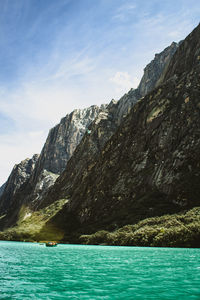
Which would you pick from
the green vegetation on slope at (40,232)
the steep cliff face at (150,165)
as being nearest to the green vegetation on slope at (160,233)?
the steep cliff face at (150,165)

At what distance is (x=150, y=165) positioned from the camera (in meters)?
138

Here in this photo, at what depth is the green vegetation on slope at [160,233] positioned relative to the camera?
78394 mm

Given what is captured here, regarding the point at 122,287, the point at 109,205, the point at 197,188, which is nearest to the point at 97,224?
the point at 109,205

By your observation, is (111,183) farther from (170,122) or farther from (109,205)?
(170,122)

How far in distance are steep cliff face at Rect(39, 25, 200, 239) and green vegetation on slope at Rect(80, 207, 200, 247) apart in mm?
8301

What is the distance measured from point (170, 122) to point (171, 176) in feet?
105

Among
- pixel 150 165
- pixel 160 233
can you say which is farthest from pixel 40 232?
pixel 160 233

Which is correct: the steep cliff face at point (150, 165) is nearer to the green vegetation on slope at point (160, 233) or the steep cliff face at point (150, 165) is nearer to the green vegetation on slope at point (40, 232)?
the green vegetation on slope at point (40, 232)

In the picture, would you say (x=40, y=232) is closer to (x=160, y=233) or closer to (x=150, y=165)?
(x=150, y=165)

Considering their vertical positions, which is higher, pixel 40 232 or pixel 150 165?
pixel 150 165

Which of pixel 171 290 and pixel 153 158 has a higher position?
pixel 153 158

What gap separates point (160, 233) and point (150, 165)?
54.6 m

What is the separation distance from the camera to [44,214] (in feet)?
646

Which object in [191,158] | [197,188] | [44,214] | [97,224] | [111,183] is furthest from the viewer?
[44,214]
